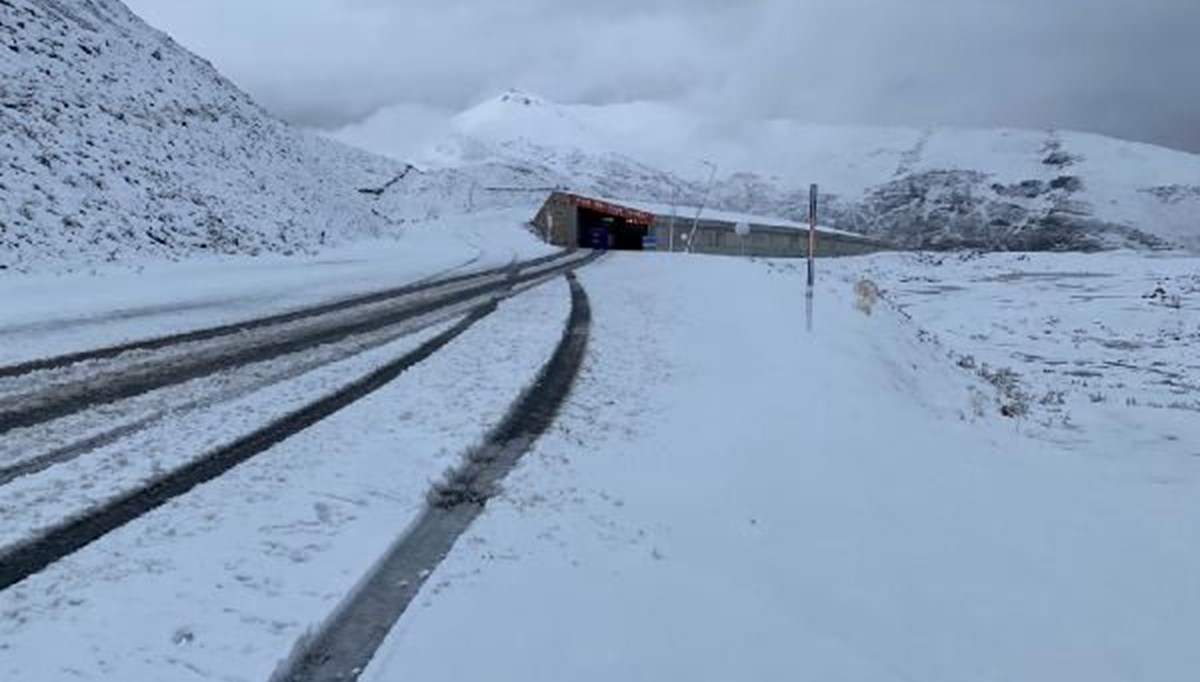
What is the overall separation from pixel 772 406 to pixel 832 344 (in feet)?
15.8

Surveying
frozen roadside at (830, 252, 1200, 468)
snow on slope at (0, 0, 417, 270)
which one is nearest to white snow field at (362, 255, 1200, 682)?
frozen roadside at (830, 252, 1200, 468)

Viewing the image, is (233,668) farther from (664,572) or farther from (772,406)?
(772,406)

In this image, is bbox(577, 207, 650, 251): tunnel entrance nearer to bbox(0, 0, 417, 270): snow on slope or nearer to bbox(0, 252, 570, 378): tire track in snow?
bbox(0, 0, 417, 270): snow on slope

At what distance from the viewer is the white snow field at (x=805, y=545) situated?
16.5 ft

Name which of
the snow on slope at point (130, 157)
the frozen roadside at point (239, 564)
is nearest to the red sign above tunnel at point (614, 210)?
the snow on slope at point (130, 157)

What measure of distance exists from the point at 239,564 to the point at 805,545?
3.37 meters

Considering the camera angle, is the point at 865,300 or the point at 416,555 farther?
the point at 865,300

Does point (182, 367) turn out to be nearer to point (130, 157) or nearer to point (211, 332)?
point (211, 332)

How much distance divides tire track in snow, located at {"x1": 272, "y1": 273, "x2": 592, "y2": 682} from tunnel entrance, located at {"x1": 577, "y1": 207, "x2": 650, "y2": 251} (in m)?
61.5

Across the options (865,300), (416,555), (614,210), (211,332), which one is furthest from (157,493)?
(614,210)

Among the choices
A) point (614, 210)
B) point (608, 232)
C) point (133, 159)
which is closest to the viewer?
point (133, 159)

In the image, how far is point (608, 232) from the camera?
241 ft

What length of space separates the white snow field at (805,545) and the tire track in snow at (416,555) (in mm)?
108

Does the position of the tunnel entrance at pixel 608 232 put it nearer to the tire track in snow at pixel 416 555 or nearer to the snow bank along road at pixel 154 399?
the snow bank along road at pixel 154 399
